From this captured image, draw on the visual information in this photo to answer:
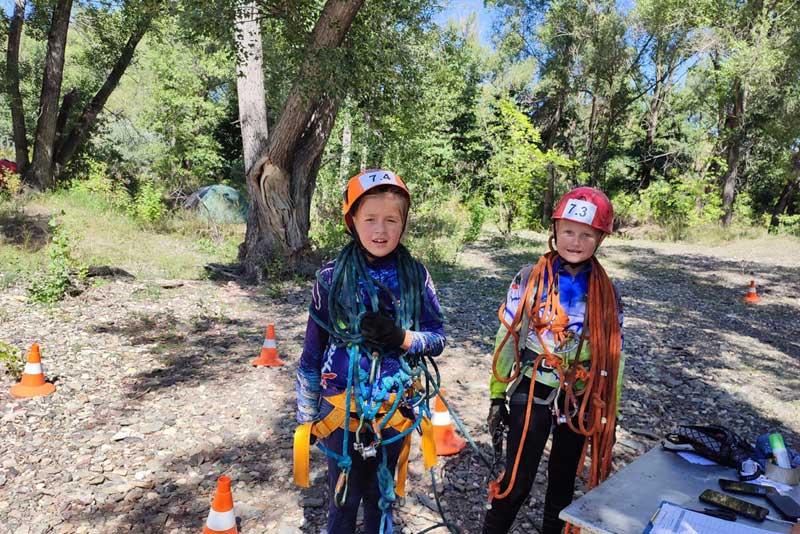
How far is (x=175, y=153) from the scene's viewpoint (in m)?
22.5

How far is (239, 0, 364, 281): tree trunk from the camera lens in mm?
9266

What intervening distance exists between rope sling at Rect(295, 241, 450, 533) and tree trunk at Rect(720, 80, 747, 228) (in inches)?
862

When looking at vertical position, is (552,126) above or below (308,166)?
above


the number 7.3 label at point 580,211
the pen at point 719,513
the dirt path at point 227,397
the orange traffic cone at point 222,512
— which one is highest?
the number 7.3 label at point 580,211

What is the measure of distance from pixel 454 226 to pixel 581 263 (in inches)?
630

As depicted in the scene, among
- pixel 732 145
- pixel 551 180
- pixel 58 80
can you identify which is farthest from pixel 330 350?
pixel 551 180

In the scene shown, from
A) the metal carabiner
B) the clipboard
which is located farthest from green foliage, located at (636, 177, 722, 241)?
the metal carabiner

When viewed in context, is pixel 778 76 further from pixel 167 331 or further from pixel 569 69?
pixel 167 331

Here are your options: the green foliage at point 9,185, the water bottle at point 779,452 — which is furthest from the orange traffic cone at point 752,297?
the green foliage at point 9,185

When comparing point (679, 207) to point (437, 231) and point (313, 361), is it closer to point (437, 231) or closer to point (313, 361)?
point (437, 231)

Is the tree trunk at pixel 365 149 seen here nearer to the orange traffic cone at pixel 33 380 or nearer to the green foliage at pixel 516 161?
the green foliage at pixel 516 161

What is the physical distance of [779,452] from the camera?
2.52 metres

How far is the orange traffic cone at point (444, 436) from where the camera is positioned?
4.19m

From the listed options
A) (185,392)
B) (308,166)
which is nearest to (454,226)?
(308,166)
